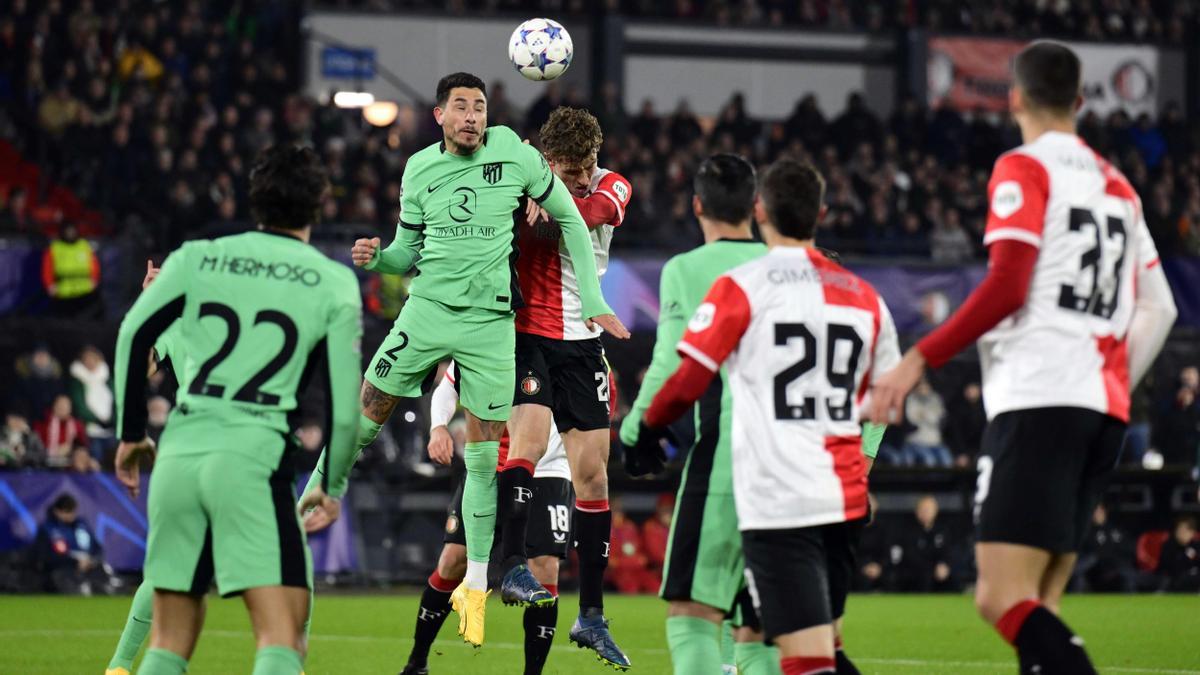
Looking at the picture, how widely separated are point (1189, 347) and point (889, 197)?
580 centimetres

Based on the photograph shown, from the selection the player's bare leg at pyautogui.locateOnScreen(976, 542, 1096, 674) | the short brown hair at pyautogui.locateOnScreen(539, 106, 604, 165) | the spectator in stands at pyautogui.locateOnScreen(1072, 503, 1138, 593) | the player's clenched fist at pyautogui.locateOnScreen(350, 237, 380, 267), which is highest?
the short brown hair at pyautogui.locateOnScreen(539, 106, 604, 165)

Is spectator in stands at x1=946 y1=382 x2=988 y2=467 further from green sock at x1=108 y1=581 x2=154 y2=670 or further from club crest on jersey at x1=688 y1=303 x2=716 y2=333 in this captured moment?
club crest on jersey at x1=688 y1=303 x2=716 y2=333

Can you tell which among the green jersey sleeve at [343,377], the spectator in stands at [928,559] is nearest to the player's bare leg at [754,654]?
the green jersey sleeve at [343,377]

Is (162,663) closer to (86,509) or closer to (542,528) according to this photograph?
(542,528)

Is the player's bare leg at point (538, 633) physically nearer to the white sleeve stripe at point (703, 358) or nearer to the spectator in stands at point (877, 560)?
the white sleeve stripe at point (703, 358)

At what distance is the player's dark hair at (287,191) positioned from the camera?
594 cm

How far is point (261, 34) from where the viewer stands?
86.4 ft

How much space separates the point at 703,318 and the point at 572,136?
12.4 feet

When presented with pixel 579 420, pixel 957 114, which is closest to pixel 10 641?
pixel 579 420

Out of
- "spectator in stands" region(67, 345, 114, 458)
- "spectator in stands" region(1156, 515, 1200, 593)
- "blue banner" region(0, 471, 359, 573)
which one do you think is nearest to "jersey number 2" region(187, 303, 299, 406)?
"blue banner" region(0, 471, 359, 573)

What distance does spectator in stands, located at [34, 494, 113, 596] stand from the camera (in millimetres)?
17484

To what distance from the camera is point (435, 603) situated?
29.6ft

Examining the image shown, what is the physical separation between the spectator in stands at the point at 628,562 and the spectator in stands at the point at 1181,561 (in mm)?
6252

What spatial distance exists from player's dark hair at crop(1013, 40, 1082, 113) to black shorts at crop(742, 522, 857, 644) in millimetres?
1684
